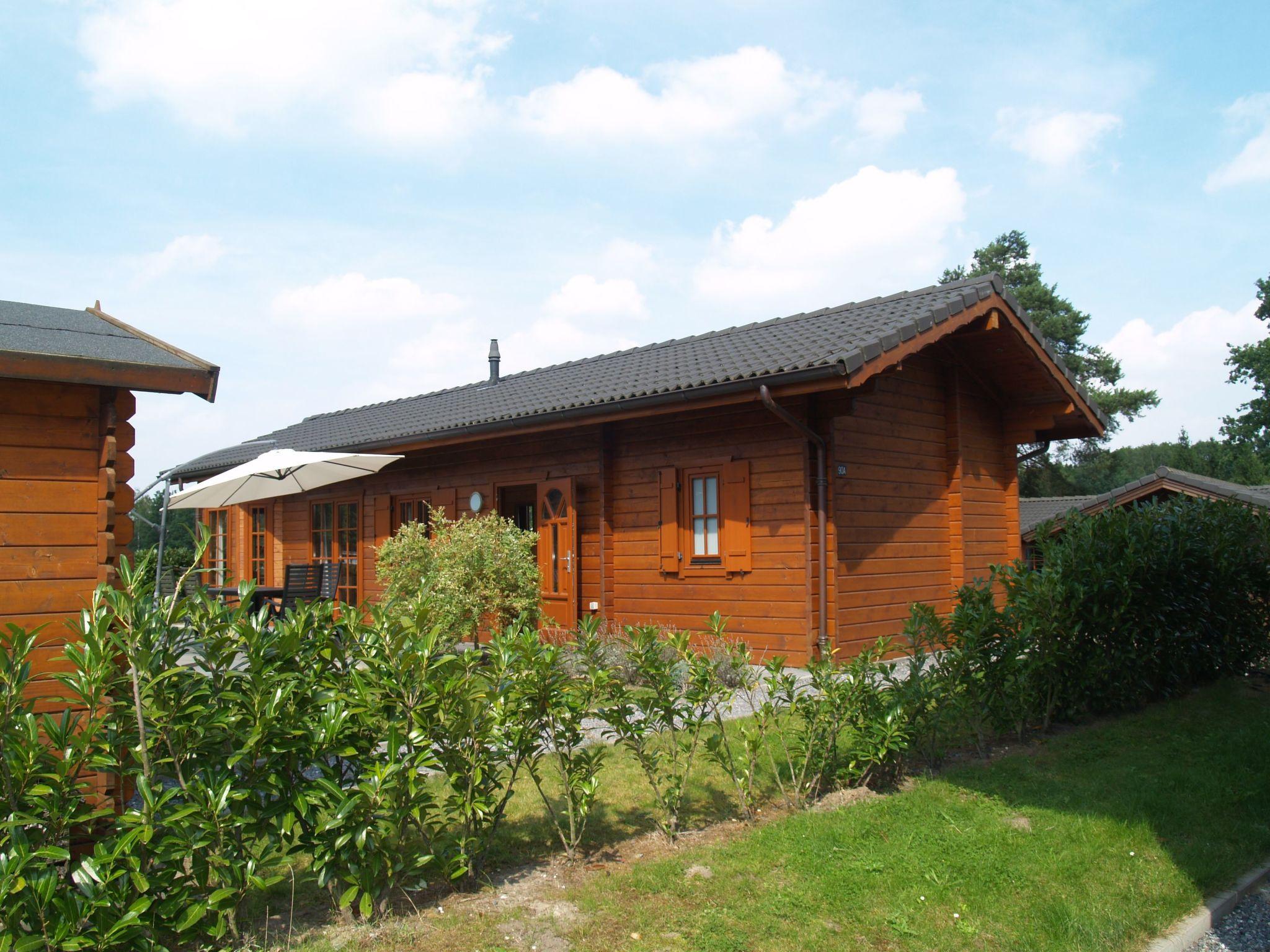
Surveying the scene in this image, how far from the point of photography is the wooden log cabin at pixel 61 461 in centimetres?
379

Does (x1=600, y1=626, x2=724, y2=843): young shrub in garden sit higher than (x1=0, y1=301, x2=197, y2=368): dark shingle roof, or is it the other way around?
(x1=0, y1=301, x2=197, y2=368): dark shingle roof

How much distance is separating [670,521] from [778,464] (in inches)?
60.8

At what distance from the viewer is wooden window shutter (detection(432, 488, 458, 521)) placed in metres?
13.4

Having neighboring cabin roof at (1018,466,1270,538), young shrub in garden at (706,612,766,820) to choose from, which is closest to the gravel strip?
young shrub in garden at (706,612,766,820)

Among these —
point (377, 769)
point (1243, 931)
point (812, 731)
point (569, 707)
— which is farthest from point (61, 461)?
point (1243, 931)

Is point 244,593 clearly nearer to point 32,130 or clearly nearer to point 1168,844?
point 1168,844

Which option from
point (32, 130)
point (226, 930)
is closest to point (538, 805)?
point (226, 930)

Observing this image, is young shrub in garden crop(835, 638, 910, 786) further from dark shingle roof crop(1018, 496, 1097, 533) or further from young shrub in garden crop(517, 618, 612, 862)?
dark shingle roof crop(1018, 496, 1097, 533)

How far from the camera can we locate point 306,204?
34.0 ft

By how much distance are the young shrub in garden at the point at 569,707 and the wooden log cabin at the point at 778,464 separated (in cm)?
495

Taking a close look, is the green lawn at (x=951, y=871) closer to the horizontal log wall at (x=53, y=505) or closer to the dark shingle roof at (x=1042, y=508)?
the horizontal log wall at (x=53, y=505)

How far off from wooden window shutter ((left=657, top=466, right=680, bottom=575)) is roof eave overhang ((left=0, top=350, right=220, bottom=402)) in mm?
6789

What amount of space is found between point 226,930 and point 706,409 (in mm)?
7810

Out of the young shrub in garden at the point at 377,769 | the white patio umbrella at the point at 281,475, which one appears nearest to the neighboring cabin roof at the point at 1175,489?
the white patio umbrella at the point at 281,475
